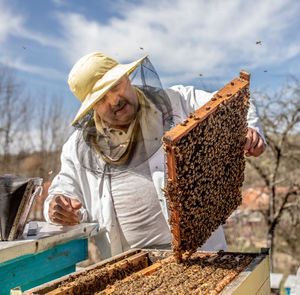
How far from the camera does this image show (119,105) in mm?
2641

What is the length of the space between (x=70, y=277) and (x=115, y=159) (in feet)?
4.18

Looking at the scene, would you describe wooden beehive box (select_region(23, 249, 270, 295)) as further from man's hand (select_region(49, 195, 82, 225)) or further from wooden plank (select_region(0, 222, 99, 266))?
man's hand (select_region(49, 195, 82, 225))

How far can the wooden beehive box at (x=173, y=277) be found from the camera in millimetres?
1465

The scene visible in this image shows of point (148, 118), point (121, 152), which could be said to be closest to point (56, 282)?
point (121, 152)

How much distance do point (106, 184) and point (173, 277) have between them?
1.43 m

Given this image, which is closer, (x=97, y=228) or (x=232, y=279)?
(x=232, y=279)

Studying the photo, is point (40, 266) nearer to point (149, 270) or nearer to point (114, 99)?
point (149, 270)

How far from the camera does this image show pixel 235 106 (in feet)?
6.81

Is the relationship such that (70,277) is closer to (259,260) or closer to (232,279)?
(232,279)

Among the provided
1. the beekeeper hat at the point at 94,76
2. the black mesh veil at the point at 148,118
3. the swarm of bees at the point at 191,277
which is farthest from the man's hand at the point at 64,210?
the swarm of bees at the point at 191,277

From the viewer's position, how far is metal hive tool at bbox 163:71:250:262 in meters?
1.69

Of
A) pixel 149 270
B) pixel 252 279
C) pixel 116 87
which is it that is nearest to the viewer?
pixel 252 279

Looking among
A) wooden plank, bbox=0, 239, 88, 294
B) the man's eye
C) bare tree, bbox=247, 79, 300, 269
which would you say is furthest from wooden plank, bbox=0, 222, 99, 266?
bare tree, bbox=247, 79, 300, 269

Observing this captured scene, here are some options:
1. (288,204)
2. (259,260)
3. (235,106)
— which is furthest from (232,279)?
(288,204)
